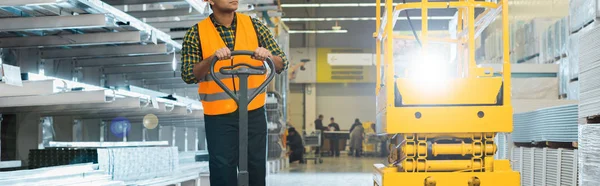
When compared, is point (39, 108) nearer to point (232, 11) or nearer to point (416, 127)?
point (232, 11)

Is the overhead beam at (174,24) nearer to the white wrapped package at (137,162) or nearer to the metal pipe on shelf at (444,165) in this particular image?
the white wrapped package at (137,162)

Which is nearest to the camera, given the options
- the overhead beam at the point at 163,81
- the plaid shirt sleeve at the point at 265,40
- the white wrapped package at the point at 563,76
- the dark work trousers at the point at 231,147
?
the dark work trousers at the point at 231,147

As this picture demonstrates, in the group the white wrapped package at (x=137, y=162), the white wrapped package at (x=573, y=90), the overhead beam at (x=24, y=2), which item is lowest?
the white wrapped package at (x=137, y=162)

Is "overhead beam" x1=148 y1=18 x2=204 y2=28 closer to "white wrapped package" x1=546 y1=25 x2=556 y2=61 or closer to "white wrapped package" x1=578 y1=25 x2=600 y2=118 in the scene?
"white wrapped package" x1=578 y1=25 x2=600 y2=118

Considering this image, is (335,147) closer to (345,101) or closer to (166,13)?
(345,101)

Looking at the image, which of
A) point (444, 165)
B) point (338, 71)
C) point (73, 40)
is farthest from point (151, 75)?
point (338, 71)

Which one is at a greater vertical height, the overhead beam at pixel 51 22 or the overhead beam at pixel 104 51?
the overhead beam at pixel 51 22

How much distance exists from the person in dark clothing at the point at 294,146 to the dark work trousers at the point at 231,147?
1465cm

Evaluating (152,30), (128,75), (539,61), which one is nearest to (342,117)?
(539,61)

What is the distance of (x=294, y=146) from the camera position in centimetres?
1855

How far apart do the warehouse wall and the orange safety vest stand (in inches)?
1057

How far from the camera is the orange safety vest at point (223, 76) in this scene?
3.42 m

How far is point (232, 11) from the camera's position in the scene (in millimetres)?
3510

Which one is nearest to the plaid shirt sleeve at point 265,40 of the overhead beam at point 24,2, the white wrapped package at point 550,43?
the overhead beam at point 24,2
